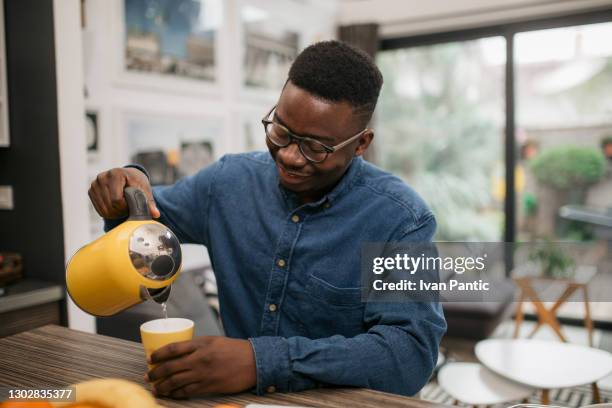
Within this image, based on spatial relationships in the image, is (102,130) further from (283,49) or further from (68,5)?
(283,49)

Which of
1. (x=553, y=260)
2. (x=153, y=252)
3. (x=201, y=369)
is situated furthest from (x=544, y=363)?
(x=153, y=252)

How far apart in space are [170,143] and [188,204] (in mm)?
1926

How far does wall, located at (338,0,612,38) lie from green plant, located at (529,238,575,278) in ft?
5.83

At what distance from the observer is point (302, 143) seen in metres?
1.09

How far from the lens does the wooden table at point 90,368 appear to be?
874 millimetres

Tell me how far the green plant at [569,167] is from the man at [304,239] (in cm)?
373

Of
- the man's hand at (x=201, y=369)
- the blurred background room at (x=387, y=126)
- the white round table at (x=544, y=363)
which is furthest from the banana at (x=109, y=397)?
the white round table at (x=544, y=363)

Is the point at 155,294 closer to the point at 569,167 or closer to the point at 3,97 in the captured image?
the point at 3,97

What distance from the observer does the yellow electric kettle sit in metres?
0.81

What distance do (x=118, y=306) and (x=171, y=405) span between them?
18cm

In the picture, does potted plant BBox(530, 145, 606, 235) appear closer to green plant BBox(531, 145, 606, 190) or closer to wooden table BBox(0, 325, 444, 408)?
green plant BBox(531, 145, 606, 190)

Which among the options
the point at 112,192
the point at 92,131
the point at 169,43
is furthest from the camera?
the point at 169,43
